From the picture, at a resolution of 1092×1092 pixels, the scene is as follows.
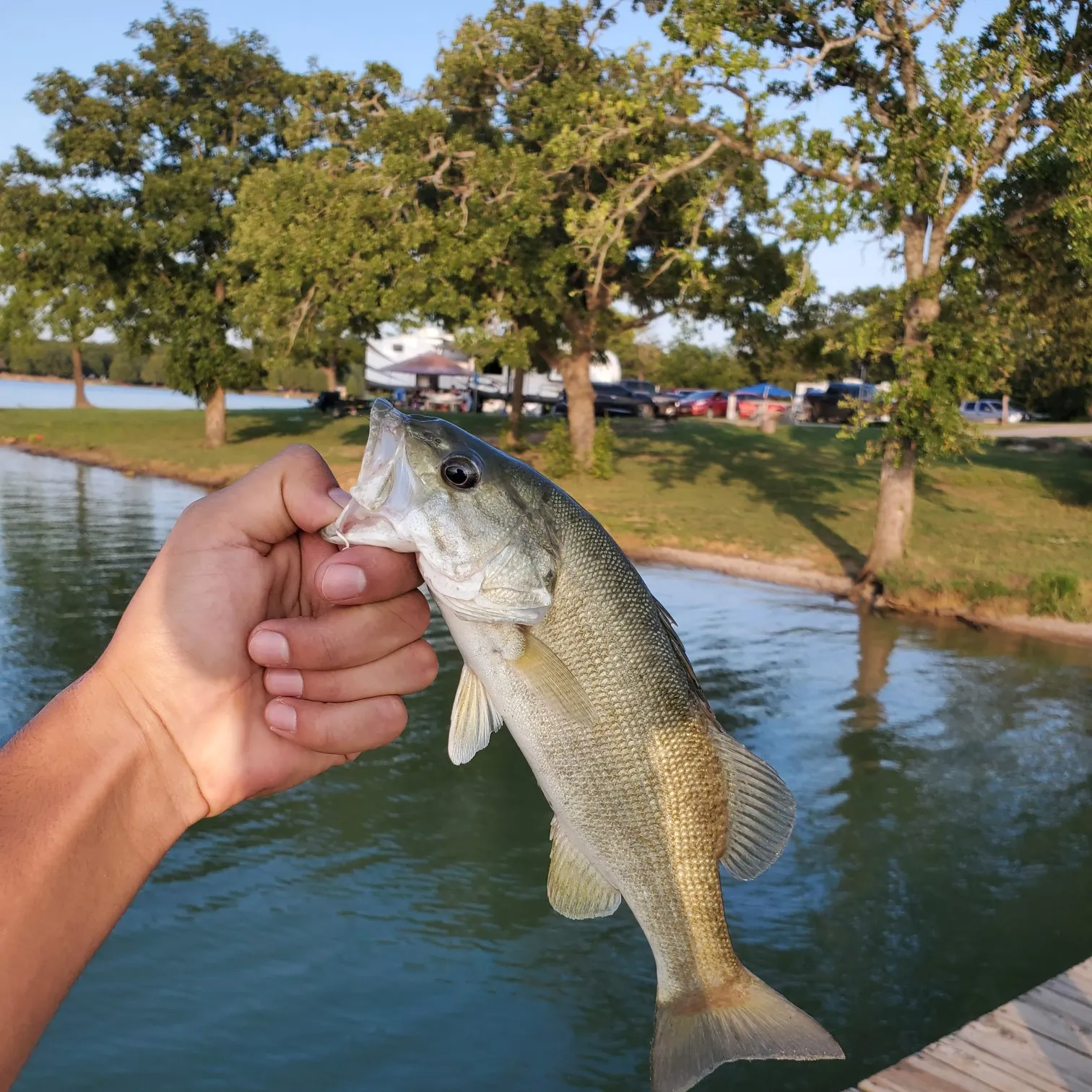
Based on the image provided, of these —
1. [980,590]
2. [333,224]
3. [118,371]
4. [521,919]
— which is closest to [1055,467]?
[980,590]

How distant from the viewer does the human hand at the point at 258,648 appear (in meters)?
2.37

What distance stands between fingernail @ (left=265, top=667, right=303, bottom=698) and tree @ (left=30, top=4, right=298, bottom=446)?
33.8 meters

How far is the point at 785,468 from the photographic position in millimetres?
29906

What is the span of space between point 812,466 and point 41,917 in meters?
29.4

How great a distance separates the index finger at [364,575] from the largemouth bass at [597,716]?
0.11 metres

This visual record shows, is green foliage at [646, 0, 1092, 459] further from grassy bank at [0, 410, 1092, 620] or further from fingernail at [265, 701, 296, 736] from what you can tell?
fingernail at [265, 701, 296, 736]

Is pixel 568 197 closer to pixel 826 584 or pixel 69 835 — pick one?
pixel 826 584

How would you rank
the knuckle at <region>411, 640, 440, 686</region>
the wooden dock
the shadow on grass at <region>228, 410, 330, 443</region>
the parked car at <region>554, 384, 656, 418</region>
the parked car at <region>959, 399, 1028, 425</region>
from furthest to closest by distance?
the parked car at <region>959, 399, 1028, 425</region>, the parked car at <region>554, 384, 656, 418</region>, the shadow on grass at <region>228, 410, 330, 443</region>, the wooden dock, the knuckle at <region>411, 640, 440, 686</region>

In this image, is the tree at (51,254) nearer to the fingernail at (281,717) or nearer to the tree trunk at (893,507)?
the tree trunk at (893,507)

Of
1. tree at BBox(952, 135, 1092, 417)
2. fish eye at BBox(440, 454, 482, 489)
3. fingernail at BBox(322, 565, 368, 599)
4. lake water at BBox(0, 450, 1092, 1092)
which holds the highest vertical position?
tree at BBox(952, 135, 1092, 417)

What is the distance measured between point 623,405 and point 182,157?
20.2 metres

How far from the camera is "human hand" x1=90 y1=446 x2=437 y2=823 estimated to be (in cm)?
237

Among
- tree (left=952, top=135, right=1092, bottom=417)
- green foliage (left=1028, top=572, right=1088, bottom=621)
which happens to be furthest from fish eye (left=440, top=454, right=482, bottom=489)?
green foliage (left=1028, top=572, right=1088, bottom=621)

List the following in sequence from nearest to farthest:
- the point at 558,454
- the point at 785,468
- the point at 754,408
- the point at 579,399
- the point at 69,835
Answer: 1. the point at 69,835
2. the point at 558,454
3. the point at 579,399
4. the point at 785,468
5. the point at 754,408
